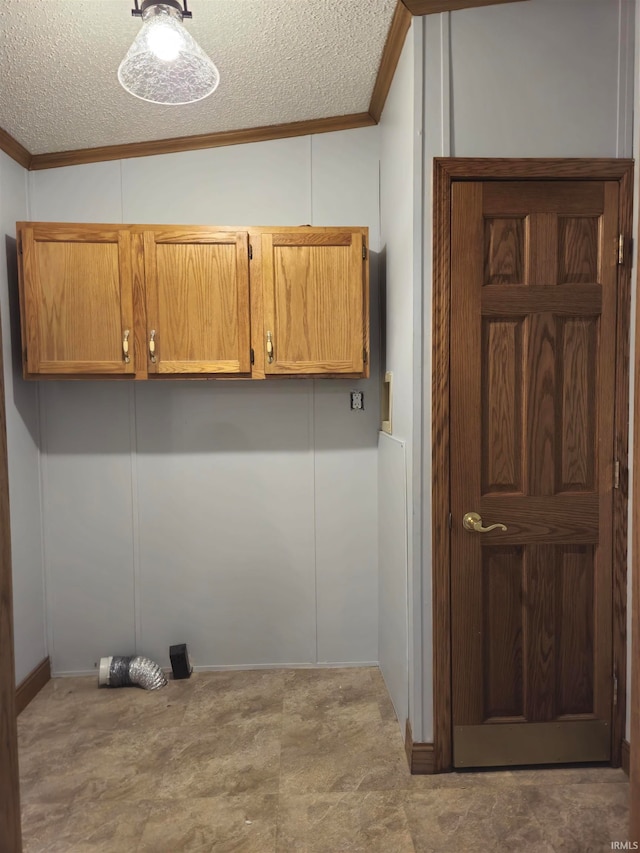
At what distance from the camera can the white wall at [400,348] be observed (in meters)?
2.04

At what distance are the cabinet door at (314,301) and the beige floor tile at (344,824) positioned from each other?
1.69 meters

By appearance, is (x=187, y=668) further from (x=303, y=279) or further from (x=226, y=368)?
(x=303, y=279)

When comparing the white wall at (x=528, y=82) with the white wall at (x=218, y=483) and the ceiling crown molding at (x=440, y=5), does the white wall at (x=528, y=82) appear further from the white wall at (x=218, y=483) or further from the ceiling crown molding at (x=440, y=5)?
the white wall at (x=218, y=483)

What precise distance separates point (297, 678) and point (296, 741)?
519mm

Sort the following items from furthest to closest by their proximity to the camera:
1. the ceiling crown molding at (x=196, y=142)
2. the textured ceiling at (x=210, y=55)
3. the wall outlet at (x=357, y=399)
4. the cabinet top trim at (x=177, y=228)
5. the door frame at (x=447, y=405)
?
the wall outlet at (x=357, y=399)
the ceiling crown molding at (x=196, y=142)
the cabinet top trim at (x=177, y=228)
the door frame at (x=447, y=405)
the textured ceiling at (x=210, y=55)

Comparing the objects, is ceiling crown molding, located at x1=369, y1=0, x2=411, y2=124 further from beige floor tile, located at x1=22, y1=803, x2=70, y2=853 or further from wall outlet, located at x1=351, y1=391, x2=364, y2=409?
beige floor tile, located at x1=22, y1=803, x2=70, y2=853

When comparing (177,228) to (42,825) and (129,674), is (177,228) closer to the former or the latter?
(129,674)

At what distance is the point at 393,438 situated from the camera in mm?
2443

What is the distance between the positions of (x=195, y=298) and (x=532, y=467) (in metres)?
1.61

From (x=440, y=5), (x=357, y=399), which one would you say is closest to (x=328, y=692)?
(x=357, y=399)

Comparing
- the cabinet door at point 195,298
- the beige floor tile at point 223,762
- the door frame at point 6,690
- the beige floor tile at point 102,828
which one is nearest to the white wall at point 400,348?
the beige floor tile at point 223,762

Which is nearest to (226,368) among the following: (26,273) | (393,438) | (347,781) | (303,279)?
(303,279)

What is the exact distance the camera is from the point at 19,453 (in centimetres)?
264

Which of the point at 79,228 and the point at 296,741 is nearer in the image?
the point at 296,741
